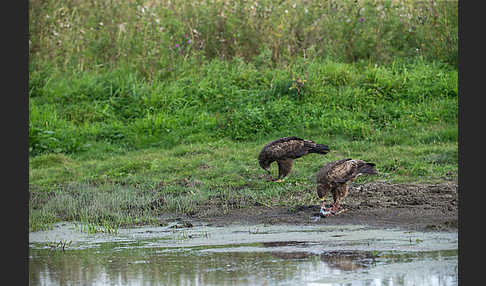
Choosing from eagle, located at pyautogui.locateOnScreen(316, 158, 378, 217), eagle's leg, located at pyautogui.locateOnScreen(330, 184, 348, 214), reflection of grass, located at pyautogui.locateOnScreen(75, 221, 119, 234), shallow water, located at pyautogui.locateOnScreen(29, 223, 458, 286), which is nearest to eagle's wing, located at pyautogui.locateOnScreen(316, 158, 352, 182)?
eagle, located at pyautogui.locateOnScreen(316, 158, 378, 217)

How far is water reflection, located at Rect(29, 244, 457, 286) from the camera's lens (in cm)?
565

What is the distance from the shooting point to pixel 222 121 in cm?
1278

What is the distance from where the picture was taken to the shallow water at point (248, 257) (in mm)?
5750

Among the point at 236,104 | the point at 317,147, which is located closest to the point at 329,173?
the point at 317,147

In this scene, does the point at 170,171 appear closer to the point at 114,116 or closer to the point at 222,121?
the point at 222,121

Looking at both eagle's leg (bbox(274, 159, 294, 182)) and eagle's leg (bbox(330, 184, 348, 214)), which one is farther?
eagle's leg (bbox(274, 159, 294, 182))

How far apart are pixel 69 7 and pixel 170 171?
7139 mm

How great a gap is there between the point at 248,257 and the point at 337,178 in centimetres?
205

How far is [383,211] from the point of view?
27.0 feet

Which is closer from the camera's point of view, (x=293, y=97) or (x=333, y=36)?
(x=293, y=97)

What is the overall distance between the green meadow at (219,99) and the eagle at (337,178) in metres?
0.63

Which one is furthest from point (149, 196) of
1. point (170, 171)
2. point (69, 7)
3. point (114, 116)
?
point (69, 7)

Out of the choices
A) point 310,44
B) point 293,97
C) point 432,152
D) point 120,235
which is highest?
point 310,44

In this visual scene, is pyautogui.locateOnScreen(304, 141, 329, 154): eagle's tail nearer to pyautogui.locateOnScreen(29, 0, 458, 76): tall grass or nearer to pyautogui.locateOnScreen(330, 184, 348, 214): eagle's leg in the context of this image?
pyautogui.locateOnScreen(330, 184, 348, 214): eagle's leg
